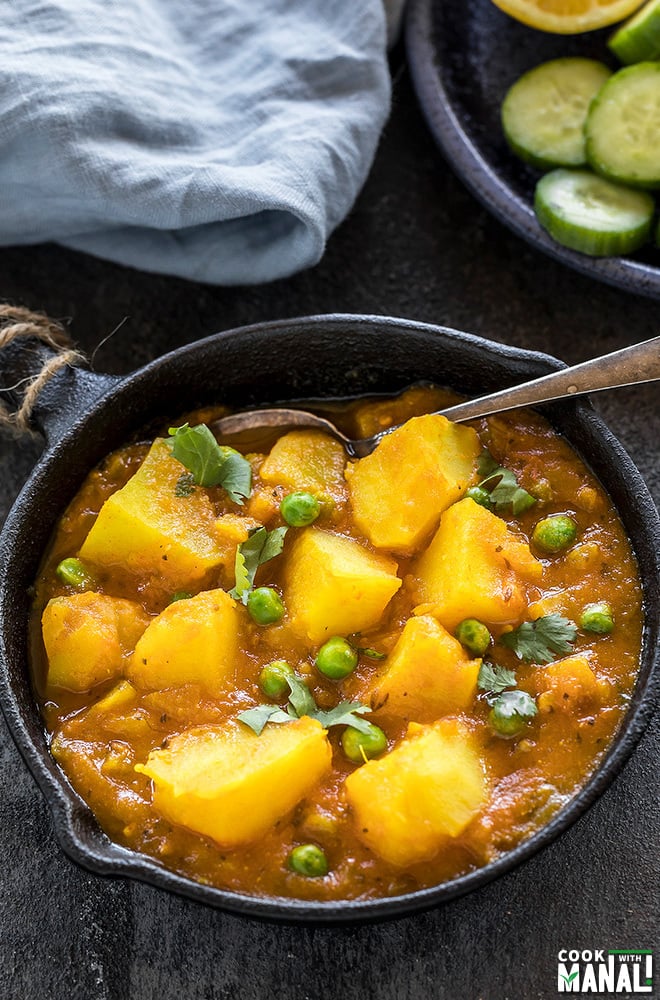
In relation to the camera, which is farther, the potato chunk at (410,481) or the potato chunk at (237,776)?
the potato chunk at (410,481)

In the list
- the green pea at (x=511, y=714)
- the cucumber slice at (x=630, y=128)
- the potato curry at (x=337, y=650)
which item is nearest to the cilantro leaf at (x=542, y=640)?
the potato curry at (x=337, y=650)

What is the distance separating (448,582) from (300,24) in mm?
2509

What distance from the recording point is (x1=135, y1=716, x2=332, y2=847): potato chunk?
3045 mm

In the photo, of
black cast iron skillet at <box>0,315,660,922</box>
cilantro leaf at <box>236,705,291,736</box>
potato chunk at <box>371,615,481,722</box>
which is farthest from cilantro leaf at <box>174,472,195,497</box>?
potato chunk at <box>371,615,481,722</box>

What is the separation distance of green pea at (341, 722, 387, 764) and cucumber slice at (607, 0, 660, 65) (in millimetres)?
3074

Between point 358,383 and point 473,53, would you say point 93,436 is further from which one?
point 473,53

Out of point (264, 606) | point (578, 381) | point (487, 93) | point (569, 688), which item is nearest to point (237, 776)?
point (264, 606)

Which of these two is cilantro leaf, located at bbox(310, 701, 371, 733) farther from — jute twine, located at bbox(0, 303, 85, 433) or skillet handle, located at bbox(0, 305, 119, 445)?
jute twine, located at bbox(0, 303, 85, 433)

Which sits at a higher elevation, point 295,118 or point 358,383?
point 295,118

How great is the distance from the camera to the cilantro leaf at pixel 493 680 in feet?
10.8

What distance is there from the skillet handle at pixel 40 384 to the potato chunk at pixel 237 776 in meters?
1.26

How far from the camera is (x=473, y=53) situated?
15.7ft

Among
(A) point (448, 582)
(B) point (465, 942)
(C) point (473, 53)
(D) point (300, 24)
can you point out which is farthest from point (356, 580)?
(C) point (473, 53)

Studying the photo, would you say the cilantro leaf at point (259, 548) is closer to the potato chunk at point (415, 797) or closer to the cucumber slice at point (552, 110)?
the potato chunk at point (415, 797)
